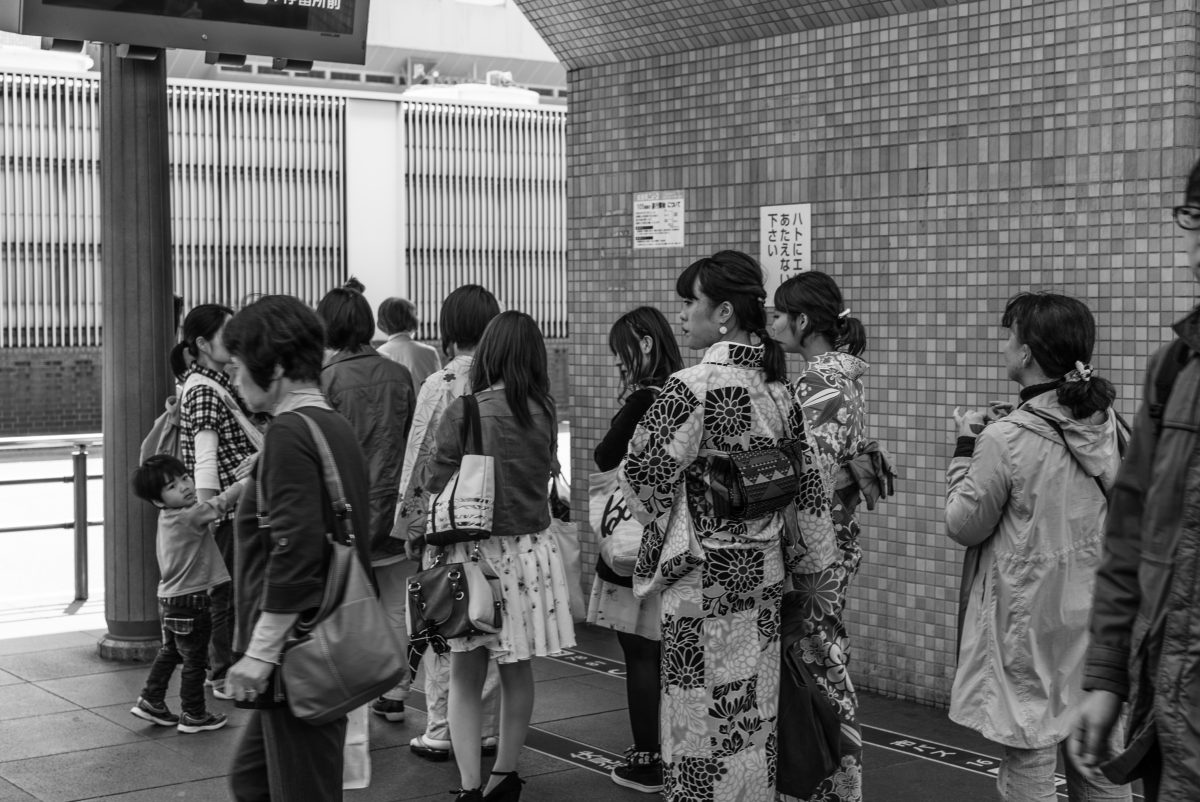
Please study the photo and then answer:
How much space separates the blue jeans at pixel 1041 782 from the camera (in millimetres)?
3744

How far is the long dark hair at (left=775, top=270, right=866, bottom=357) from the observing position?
172 inches

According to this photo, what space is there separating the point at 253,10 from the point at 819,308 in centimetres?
378

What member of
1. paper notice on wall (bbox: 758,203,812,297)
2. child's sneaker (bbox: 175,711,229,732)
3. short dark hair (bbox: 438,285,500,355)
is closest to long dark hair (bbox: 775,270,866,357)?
short dark hair (bbox: 438,285,500,355)

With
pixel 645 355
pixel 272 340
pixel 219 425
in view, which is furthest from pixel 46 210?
pixel 272 340

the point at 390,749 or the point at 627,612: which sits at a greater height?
the point at 627,612

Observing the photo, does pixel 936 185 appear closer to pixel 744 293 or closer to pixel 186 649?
pixel 744 293

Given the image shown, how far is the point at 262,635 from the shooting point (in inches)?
121

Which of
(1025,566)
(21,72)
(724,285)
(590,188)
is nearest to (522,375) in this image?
(724,285)

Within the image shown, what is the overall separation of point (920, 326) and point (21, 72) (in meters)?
25.7

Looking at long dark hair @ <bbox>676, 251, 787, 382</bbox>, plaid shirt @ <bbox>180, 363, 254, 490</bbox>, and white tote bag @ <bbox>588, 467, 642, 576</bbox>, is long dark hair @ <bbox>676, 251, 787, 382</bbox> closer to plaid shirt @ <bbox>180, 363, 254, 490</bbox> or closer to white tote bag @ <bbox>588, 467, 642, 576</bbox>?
white tote bag @ <bbox>588, 467, 642, 576</bbox>

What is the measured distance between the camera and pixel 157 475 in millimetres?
5445

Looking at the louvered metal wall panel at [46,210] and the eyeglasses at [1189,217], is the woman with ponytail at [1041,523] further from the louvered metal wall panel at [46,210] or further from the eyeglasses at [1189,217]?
the louvered metal wall panel at [46,210]

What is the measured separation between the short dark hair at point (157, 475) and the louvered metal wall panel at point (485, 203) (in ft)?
85.5

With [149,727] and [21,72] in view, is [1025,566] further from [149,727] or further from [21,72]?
[21,72]
